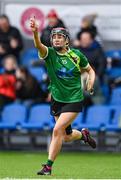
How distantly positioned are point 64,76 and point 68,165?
2.36 m

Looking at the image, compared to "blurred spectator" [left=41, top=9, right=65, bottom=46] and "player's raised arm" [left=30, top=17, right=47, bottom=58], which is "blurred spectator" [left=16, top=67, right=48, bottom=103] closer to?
"blurred spectator" [left=41, top=9, right=65, bottom=46]

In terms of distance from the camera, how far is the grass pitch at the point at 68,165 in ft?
35.8

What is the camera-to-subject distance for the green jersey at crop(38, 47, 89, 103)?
11242mm

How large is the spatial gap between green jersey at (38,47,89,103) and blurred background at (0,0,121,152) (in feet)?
15.2

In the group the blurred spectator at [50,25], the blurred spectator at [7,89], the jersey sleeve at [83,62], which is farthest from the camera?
the blurred spectator at [50,25]

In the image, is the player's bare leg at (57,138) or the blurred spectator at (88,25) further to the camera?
the blurred spectator at (88,25)

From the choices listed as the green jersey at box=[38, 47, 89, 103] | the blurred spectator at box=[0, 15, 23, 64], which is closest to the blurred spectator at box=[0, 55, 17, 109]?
the blurred spectator at box=[0, 15, 23, 64]

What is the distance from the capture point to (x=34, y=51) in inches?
712

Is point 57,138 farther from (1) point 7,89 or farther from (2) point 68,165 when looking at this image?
(1) point 7,89

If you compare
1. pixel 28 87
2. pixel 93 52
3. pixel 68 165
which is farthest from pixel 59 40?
pixel 93 52

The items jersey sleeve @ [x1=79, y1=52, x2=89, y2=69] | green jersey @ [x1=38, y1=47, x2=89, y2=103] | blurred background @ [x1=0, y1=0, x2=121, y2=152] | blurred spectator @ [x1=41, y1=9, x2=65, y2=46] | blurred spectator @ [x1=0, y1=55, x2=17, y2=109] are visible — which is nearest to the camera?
green jersey @ [x1=38, y1=47, x2=89, y2=103]

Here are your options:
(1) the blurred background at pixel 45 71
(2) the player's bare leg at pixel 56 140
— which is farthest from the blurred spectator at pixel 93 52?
(2) the player's bare leg at pixel 56 140

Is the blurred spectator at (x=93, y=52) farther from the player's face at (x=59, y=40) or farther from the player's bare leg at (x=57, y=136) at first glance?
the player's bare leg at (x=57, y=136)

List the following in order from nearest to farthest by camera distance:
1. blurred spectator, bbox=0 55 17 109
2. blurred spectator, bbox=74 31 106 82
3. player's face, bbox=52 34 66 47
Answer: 1. player's face, bbox=52 34 66 47
2. blurred spectator, bbox=0 55 17 109
3. blurred spectator, bbox=74 31 106 82
